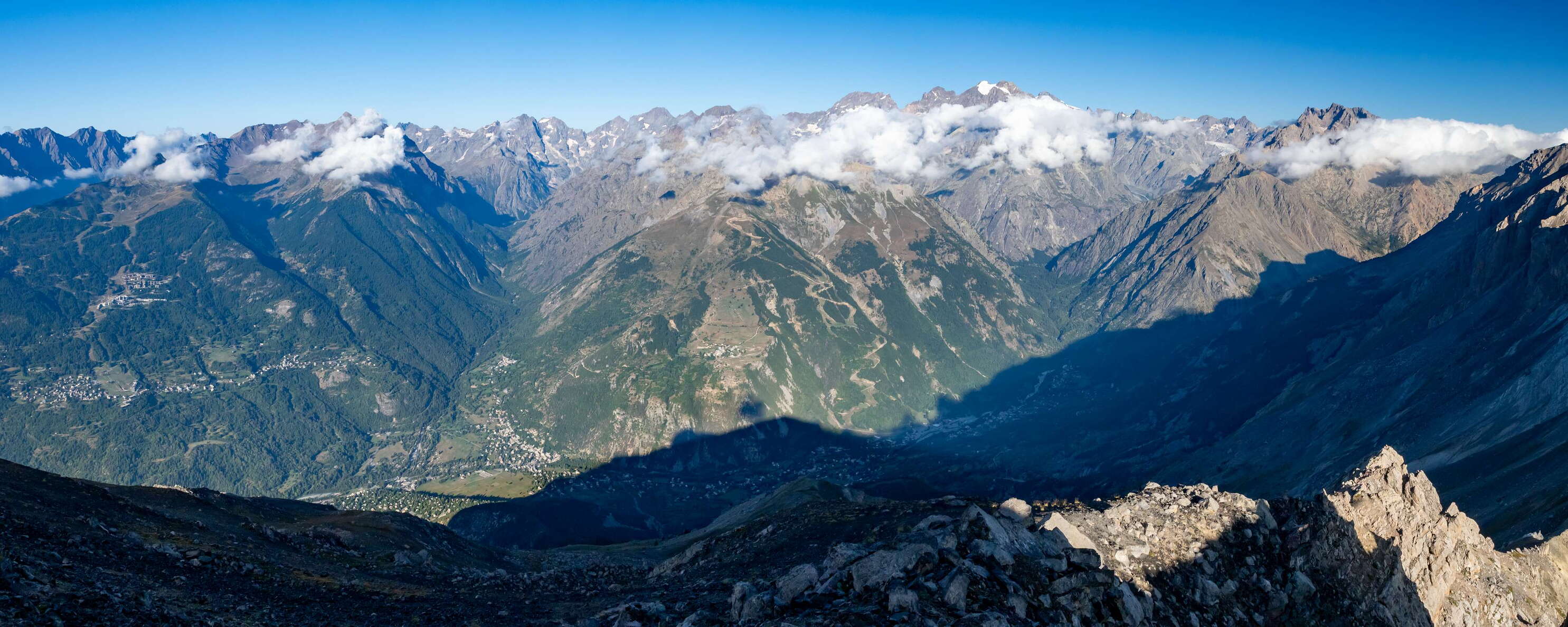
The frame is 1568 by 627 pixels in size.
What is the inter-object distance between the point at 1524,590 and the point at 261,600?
8557 cm

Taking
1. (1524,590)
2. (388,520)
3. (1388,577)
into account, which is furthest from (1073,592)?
(388,520)

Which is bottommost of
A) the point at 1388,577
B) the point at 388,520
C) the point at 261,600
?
the point at 388,520

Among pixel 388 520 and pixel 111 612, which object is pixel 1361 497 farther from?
pixel 388 520

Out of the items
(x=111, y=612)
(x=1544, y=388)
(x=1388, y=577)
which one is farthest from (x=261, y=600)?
(x=1544, y=388)

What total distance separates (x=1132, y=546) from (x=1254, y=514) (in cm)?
1179

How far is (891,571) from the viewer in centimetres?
3609

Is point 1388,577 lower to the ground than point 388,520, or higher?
higher

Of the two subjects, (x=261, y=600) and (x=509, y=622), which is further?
(x=509, y=622)

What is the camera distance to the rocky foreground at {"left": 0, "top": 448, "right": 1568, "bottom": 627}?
35.0m

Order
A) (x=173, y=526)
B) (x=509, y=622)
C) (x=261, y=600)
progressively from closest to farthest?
(x=261, y=600), (x=509, y=622), (x=173, y=526)

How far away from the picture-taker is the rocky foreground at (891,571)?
115 feet

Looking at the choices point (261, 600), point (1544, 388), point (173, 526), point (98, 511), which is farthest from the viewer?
point (1544, 388)

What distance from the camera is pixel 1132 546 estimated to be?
1789 inches

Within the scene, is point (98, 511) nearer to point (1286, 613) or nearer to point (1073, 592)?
point (1073, 592)
